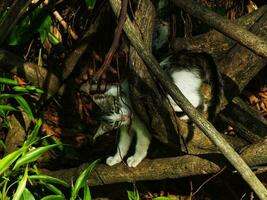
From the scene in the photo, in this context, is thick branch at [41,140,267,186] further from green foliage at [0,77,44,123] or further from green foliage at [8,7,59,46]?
green foliage at [8,7,59,46]

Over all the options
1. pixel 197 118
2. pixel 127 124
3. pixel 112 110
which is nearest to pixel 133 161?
pixel 127 124

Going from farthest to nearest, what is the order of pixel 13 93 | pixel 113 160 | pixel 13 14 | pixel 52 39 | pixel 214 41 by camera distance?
pixel 52 39 → pixel 13 93 → pixel 214 41 → pixel 113 160 → pixel 13 14

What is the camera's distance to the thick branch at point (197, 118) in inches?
109

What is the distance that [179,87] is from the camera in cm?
390

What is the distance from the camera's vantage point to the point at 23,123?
4.88 meters

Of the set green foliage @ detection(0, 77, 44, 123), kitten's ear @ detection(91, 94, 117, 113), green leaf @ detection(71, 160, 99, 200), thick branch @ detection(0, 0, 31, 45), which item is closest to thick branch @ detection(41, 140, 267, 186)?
green leaf @ detection(71, 160, 99, 200)

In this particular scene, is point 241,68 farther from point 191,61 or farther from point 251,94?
point 251,94

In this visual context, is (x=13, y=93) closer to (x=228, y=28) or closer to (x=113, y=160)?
(x=113, y=160)

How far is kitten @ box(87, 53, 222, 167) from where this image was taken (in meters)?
3.84

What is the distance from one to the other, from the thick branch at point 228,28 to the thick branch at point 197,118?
38cm

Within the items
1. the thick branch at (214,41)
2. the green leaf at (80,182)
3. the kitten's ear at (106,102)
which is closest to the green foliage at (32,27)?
the thick branch at (214,41)

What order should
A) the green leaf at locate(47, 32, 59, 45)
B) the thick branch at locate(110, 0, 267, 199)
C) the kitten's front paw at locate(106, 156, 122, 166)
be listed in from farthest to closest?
the green leaf at locate(47, 32, 59, 45)
the kitten's front paw at locate(106, 156, 122, 166)
the thick branch at locate(110, 0, 267, 199)

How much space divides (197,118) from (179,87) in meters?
1.10

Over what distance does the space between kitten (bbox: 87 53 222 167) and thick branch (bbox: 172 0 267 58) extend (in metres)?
0.88
